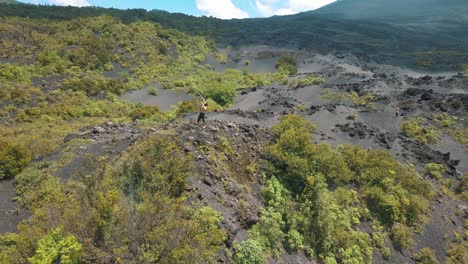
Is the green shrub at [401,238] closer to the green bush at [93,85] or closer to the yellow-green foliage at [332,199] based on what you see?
the yellow-green foliage at [332,199]

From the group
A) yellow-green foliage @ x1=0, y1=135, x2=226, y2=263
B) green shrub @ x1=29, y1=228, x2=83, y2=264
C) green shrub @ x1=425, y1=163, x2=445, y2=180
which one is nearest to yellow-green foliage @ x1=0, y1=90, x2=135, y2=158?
yellow-green foliage @ x1=0, y1=135, x2=226, y2=263

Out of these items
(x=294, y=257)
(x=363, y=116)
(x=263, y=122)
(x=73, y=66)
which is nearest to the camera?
(x=294, y=257)

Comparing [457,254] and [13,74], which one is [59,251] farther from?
[13,74]

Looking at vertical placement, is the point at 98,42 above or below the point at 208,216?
above

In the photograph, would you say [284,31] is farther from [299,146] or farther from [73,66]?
[299,146]

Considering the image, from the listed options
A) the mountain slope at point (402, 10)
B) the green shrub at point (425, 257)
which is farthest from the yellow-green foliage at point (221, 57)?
the mountain slope at point (402, 10)

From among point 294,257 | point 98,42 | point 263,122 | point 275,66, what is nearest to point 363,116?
point 263,122

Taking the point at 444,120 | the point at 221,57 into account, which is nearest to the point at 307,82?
the point at 444,120

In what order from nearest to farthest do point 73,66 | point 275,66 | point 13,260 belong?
point 13,260 < point 73,66 < point 275,66
